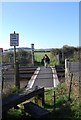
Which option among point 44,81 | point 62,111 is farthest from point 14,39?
point 44,81

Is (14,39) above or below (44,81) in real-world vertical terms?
above

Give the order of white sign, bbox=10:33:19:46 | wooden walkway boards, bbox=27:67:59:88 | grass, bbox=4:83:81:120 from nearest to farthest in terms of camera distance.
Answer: grass, bbox=4:83:81:120 < white sign, bbox=10:33:19:46 < wooden walkway boards, bbox=27:67:59:88

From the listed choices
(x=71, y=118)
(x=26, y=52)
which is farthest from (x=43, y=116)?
(x=26, y=52)

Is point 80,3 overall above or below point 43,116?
above

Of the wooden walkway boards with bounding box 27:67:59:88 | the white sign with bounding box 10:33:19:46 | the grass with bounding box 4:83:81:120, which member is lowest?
the grass with bounding box 4:83:81:120

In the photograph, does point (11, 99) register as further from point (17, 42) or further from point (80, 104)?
point (17, 42)

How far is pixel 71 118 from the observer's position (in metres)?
7.18

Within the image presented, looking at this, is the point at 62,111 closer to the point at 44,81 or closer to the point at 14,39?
the point at 14,39

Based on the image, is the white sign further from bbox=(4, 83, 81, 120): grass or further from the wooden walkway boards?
bbox=(4, 83, 81, 120): grass

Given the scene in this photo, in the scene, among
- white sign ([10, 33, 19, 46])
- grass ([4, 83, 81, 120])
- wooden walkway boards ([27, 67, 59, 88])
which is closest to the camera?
grass ([4, 83, 81, 120])

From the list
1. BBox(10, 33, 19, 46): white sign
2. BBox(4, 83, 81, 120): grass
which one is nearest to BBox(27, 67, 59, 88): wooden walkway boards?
BBox(10, 33, 19, 46): white sign

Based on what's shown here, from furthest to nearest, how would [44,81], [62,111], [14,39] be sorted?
[44,81], [14,39], [62,111]

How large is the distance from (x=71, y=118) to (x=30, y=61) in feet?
→ 75.9

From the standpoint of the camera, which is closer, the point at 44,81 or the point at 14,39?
the point at 14,39
